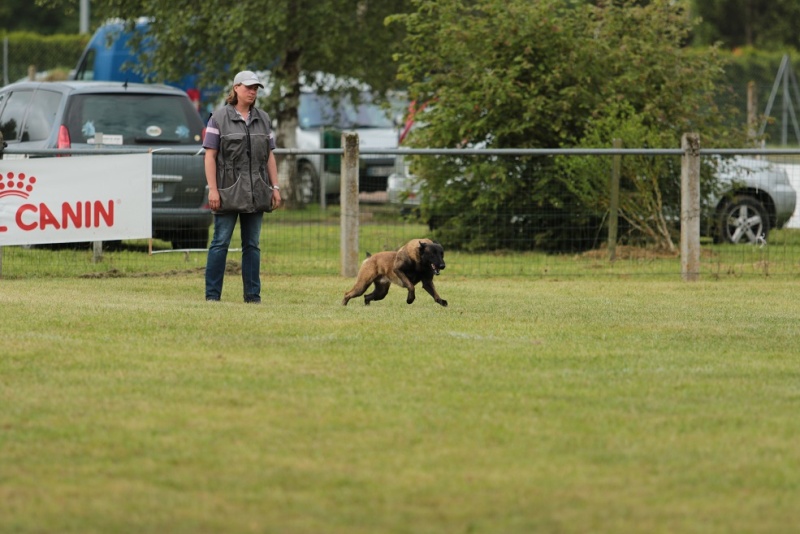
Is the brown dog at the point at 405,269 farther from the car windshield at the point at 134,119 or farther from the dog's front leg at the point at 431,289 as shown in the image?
the car windshield at the point at 134,119

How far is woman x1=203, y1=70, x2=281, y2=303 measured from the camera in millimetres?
10641

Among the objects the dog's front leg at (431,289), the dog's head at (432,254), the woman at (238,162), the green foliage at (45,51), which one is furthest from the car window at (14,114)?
the green foliage at (45,51)

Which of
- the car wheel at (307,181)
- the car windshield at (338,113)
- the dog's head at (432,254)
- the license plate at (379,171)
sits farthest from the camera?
the car windshield at (338,113)

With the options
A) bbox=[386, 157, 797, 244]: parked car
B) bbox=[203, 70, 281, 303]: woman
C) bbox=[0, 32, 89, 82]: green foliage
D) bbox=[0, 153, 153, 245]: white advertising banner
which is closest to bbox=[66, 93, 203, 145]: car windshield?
bbox=[0, 153, 153, 245]: white advertising banner

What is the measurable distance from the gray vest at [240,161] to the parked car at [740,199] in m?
5.69

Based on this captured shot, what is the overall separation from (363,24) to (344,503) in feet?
60.5

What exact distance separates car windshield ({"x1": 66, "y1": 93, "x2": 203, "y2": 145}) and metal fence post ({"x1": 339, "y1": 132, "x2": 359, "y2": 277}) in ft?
9.08

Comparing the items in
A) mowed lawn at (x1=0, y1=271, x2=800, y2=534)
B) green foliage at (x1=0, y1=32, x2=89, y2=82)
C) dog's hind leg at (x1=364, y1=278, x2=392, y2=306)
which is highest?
green foliage at (x1=0, y1=32, x2=89, y2=82)

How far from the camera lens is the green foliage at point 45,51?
3459cm

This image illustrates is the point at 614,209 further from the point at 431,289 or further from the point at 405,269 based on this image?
the point at 405,269

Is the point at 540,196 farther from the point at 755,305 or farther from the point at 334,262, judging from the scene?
the point at 755,305

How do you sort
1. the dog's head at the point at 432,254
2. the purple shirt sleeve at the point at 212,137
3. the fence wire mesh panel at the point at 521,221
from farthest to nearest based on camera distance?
the fence wire mesh panel at the point at 521,221, the purple shirt sleeve at the point at 212,137, the dog's head at the point at 432,254

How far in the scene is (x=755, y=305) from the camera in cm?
1167

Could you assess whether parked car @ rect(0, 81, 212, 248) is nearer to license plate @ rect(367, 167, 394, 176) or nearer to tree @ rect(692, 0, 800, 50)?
license plate @ rect(367, 167, 394, 176)
